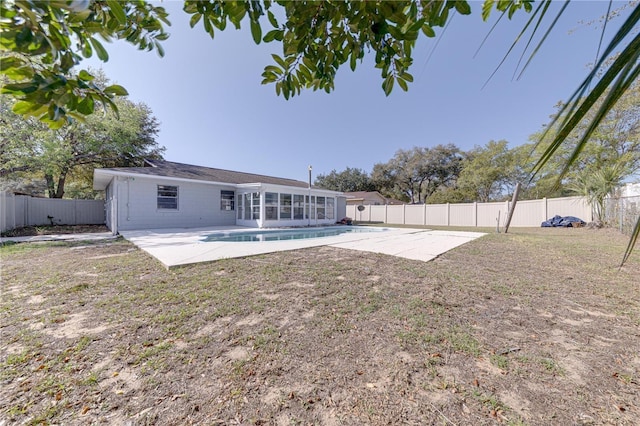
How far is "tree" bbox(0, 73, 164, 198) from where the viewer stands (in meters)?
11.3

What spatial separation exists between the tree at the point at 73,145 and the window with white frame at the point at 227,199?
5426mm

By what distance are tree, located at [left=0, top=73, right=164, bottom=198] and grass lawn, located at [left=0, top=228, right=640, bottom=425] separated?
7550 mm

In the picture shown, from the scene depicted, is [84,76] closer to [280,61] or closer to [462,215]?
[280,61]

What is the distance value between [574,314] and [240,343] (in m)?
3.67

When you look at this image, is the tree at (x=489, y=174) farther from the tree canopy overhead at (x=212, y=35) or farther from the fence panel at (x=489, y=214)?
the tree canopy overhead at (x=212, y=35)

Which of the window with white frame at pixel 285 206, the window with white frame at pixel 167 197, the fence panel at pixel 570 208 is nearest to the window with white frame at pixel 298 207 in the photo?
the window with white frame at pixel 285 206

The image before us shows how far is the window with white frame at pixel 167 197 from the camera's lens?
1136cm

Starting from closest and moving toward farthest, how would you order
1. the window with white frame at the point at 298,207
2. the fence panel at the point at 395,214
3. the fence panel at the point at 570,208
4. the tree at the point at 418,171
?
the fence panel at the point at 570,208
the window with white frame at the point at 298,207
the fence panel at the point at 395,214
the tree at the point at 418,171

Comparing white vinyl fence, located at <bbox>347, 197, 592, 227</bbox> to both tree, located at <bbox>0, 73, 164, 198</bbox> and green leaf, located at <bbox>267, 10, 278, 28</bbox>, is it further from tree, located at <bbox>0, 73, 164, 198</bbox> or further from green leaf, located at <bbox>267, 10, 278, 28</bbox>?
tree, located at <bbox>0, 73, 164, 198</bbox>

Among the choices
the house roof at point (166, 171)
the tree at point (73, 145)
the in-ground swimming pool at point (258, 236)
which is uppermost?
the tree at point (73, 145)

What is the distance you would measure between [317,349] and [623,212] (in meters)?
13.2

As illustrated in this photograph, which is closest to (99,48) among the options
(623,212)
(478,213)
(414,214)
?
(623,212)

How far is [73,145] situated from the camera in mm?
13898

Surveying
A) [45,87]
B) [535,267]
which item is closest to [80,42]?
[45,87]
